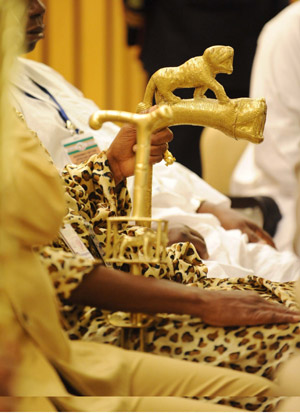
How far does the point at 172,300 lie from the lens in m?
→ 0.99

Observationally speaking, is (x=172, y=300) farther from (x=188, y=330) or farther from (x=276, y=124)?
(x=276, y=124)

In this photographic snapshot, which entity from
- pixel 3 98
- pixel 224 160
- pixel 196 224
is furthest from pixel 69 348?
pixel 224 160

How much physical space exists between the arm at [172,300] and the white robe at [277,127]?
1.77 m

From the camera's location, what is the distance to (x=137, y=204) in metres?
0.98

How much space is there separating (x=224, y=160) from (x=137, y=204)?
1969mm

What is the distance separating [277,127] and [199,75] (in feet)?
6.74

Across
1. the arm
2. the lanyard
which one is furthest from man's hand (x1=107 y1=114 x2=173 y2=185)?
the lanyard

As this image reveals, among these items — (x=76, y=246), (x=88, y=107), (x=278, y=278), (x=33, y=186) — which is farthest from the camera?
(x=88, y=107)

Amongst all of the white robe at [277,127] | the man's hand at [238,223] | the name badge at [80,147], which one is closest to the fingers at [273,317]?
the name badge at [80,147]

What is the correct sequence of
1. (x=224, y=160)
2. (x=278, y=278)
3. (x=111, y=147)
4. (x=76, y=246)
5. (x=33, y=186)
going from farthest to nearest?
(x=224, y=160)
(x=278, y=278)
(x=111, y=147)
(x=76, y=246)
(x=33, y=186)

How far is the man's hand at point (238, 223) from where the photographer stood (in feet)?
6.40

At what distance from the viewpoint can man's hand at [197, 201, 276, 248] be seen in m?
1.95

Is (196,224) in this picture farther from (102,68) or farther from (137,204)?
(137,204)

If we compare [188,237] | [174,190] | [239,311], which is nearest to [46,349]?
[239,311]
